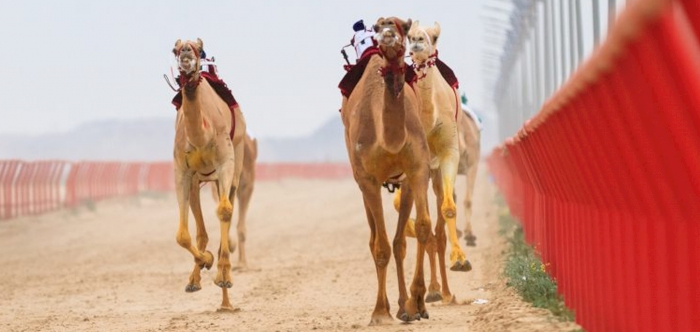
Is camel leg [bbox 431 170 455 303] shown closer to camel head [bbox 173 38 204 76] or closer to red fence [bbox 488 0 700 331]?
camel head [bbox 173 38 204 76]

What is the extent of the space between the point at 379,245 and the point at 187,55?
8.81ft

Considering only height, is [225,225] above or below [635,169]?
below

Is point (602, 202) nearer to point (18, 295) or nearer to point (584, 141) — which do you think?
point (584, 141)

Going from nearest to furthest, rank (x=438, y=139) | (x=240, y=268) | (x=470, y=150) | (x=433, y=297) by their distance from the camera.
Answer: (x=433, y=297) < (x=438, y=139) < (x=240, y=268) < (x=470, y=150)

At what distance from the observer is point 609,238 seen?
6.70m

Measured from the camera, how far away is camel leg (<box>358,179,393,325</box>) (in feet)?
34.7

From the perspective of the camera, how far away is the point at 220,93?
1439 centimetres

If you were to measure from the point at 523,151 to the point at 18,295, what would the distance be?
6599 mm

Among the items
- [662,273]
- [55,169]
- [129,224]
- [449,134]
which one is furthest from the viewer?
[55,169]

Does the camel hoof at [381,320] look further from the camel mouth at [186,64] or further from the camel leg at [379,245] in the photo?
the camel mouth at [186,64]

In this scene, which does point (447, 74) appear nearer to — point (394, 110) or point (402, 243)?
point (402, 243)

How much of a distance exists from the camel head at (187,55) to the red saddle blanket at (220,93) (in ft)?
4.17

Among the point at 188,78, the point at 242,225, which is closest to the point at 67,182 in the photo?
the point at 242,225

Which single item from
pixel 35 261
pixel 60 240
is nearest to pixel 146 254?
pixel 35 261
